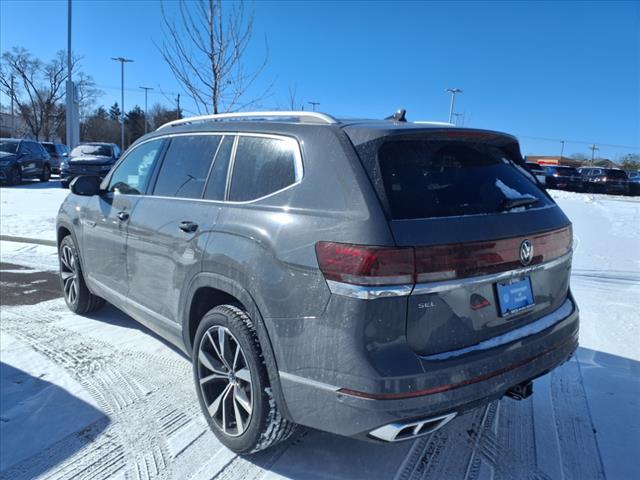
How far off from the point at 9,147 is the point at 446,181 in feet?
68.1

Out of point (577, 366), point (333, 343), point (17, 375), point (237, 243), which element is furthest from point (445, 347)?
point (17, 375)

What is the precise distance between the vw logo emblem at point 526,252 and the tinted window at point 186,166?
188 centimetres

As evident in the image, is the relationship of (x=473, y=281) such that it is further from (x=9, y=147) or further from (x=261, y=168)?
(x=9, y=147)

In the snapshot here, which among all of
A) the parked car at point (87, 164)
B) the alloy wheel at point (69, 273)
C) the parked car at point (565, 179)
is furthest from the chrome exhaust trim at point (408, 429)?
the parked car at point (565, 179)

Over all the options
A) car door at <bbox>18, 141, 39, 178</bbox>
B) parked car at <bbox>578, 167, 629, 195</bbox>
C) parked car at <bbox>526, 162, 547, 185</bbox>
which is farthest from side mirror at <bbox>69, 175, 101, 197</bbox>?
parked car at <bbox>578, 167, 629, 195</bbox>

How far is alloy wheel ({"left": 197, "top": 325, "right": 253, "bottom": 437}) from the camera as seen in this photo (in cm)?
258

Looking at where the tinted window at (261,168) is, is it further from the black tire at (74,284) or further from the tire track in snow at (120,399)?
the black tire at (74,284)

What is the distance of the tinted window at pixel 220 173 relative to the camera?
288 cm

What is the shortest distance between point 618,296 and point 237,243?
15.8 ft

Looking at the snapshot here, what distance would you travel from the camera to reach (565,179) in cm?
3078

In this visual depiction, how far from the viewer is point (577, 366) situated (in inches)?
148

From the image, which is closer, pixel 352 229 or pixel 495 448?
pixel 352 229

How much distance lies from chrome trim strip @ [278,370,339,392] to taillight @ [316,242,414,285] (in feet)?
1.53

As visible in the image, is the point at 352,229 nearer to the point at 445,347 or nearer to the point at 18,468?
the point at 445,347
